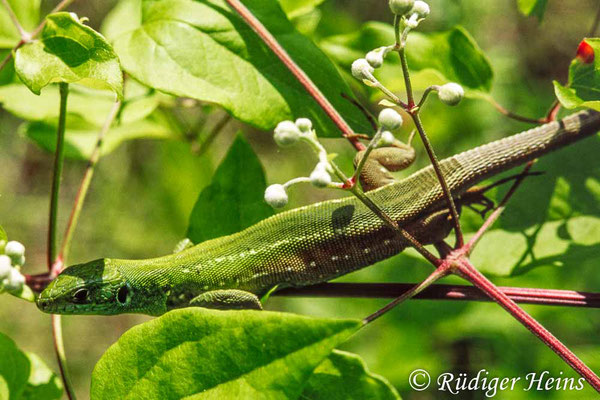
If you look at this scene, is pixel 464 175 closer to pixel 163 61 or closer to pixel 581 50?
pixel 581 50

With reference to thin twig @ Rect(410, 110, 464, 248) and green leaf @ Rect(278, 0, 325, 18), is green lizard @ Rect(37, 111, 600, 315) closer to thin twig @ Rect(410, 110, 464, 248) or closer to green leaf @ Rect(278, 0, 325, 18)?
thin twig @ Rect(410, 110, 464, 248)

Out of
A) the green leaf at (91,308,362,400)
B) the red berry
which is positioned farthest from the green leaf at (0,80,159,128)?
the red berry

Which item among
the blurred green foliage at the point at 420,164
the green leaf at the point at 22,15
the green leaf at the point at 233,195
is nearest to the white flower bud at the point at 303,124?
the green leaf at the point at 233,195

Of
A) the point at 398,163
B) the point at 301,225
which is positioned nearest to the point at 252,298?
the point at 301,225

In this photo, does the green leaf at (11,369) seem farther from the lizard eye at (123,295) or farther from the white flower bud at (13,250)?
the lizard eye at (123,295)

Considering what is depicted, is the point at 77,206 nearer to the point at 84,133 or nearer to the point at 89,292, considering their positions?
the point at 89,292

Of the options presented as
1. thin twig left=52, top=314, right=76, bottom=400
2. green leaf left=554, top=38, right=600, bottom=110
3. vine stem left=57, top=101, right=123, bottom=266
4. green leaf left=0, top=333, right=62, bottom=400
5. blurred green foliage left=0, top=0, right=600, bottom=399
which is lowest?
blurred green foliage left=0, top=0, right=600, bottom=399

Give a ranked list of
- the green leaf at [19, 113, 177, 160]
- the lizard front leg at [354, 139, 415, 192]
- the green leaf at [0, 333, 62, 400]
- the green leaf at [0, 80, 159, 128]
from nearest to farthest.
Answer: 1. the green leaf at [0, 333, 62, 400]
2. the lizard front leg at [354, 139, 415, 192]
3. the green leaf at [0, 80, 159, 128]
4. the green leaf at [19, 113, 177, 160]
